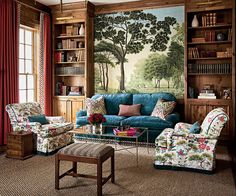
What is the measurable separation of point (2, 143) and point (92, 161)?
9.15ft

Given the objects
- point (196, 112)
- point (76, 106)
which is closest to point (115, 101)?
point (76, 106)

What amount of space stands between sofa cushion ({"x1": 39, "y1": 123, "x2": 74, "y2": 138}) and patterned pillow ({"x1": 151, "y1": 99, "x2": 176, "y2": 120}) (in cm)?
181

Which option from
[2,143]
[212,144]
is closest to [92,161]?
[212,144]

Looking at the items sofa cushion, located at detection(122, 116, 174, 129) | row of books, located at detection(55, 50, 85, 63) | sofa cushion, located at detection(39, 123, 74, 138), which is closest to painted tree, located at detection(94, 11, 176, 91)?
row of books, located at detection(55, 50, 85, 63)

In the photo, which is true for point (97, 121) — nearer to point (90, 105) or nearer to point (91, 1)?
point (90, 105)

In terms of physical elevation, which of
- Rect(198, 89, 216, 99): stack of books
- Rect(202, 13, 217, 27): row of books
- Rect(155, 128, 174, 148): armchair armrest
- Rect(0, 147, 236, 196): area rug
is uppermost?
Rect(202, 13, 217, 27): row of books

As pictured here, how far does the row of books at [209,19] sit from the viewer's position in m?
5.58

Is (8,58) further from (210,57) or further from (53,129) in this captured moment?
(210,57)

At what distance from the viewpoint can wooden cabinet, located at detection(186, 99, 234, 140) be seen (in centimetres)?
542

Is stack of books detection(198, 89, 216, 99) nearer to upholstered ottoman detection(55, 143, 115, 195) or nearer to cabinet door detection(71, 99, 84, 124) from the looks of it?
cabinet door detection(71, 99, 84, 124)

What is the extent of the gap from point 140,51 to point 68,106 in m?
2.23

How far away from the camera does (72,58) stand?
6.71 metres

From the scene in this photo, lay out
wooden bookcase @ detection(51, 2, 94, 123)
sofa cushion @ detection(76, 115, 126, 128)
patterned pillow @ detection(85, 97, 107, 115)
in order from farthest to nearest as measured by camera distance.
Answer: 1. wooden bookcase @ detection(51, 2, 94, 123)
2. patterned pillow @ detection(85, 97, 107, 115)
3. sofa cushion @ detection(76, 115, 126, 128)

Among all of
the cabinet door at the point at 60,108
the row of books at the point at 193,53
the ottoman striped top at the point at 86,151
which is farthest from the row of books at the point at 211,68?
the ottoman striped top at the point at 86,151
